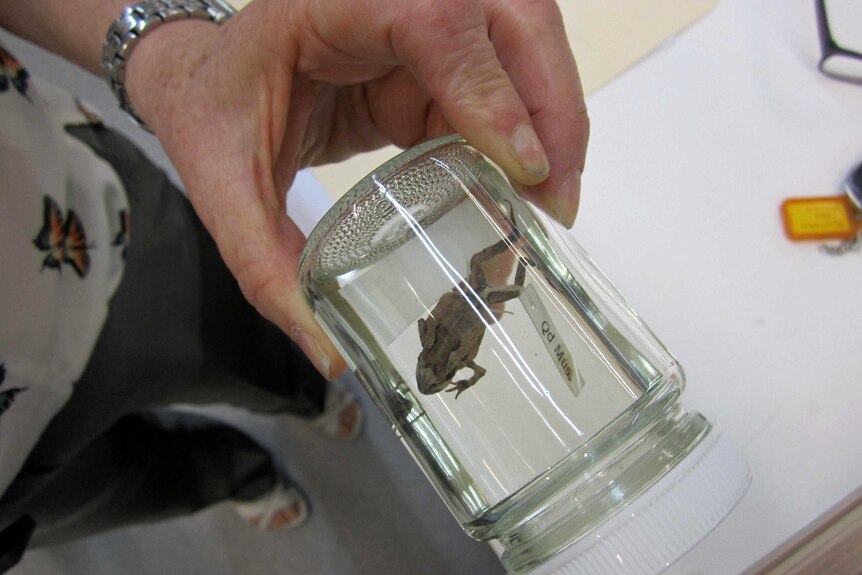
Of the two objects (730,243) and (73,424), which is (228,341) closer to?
(73,424)

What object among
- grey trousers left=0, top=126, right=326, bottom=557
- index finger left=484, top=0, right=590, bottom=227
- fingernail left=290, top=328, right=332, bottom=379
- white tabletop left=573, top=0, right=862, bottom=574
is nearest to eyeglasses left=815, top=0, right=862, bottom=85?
white tabletop left=573, top=0, right=862, bottom=574

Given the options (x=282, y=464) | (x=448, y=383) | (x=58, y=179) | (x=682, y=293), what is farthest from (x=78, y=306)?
(x=282, y=464)

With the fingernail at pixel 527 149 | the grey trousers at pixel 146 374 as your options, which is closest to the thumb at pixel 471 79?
the fingernail at pixel 527 149

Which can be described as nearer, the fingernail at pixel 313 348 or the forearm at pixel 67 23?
the fingernail at pixel 313 348

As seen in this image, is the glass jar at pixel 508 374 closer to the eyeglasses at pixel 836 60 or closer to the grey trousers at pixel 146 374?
the grey trousers at pixel 146 374

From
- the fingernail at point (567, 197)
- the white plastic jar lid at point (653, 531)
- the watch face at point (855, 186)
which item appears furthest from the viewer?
the watch face at point (855, 186)

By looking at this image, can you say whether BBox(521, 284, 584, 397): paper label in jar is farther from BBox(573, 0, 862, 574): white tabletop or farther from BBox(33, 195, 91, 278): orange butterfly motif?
BBox(33, 195, 91, 278): orange butterfly motif
